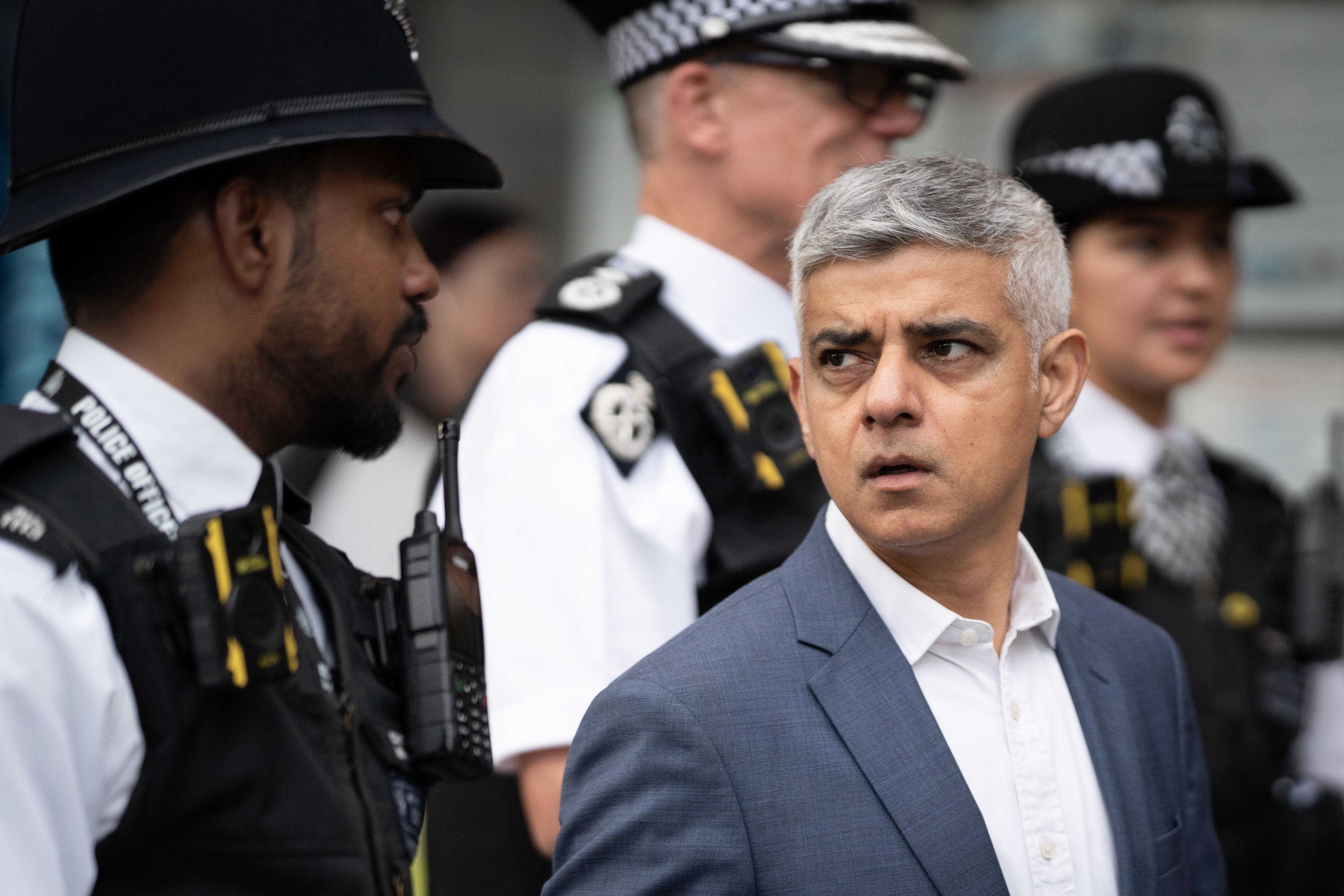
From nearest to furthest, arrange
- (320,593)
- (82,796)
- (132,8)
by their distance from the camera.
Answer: (82,796) → (132,8) → (320,593)

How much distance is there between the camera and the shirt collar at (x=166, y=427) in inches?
77.4

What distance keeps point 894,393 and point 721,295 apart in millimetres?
1157

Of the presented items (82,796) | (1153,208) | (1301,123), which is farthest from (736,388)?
(1301,123)

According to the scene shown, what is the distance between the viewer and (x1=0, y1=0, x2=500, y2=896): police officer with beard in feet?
5.55

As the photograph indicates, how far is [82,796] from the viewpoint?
1.66 meters

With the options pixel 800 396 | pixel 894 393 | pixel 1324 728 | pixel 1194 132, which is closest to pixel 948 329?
pixel 894 393

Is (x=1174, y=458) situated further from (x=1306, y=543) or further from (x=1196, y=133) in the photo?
(x=1196, y=133)

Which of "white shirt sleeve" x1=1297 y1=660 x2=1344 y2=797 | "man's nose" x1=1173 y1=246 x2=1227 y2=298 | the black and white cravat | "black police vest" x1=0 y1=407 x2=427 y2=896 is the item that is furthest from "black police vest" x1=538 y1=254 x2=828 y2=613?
"white shirt sleeve" x1=1297 y1=660 x2=1344 y2=797

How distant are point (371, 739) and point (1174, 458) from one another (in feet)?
8.59

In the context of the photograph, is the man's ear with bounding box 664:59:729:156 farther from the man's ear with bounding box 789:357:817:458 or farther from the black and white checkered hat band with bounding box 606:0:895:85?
the man's ear with bounding box 789:357:817:458

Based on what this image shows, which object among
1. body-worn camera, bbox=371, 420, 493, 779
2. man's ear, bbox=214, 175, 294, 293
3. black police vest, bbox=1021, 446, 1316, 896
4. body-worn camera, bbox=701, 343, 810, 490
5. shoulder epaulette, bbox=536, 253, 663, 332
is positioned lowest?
black police vest, bbox=1021, 446, 1316, 896

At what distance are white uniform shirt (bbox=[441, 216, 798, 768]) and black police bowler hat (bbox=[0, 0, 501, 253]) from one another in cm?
73

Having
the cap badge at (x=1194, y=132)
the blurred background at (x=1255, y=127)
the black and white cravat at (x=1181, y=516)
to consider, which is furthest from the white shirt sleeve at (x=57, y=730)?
the blurred background at (x=1255, y=127)

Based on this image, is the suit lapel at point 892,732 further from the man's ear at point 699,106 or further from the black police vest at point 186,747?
the man's ear at point 699,106
